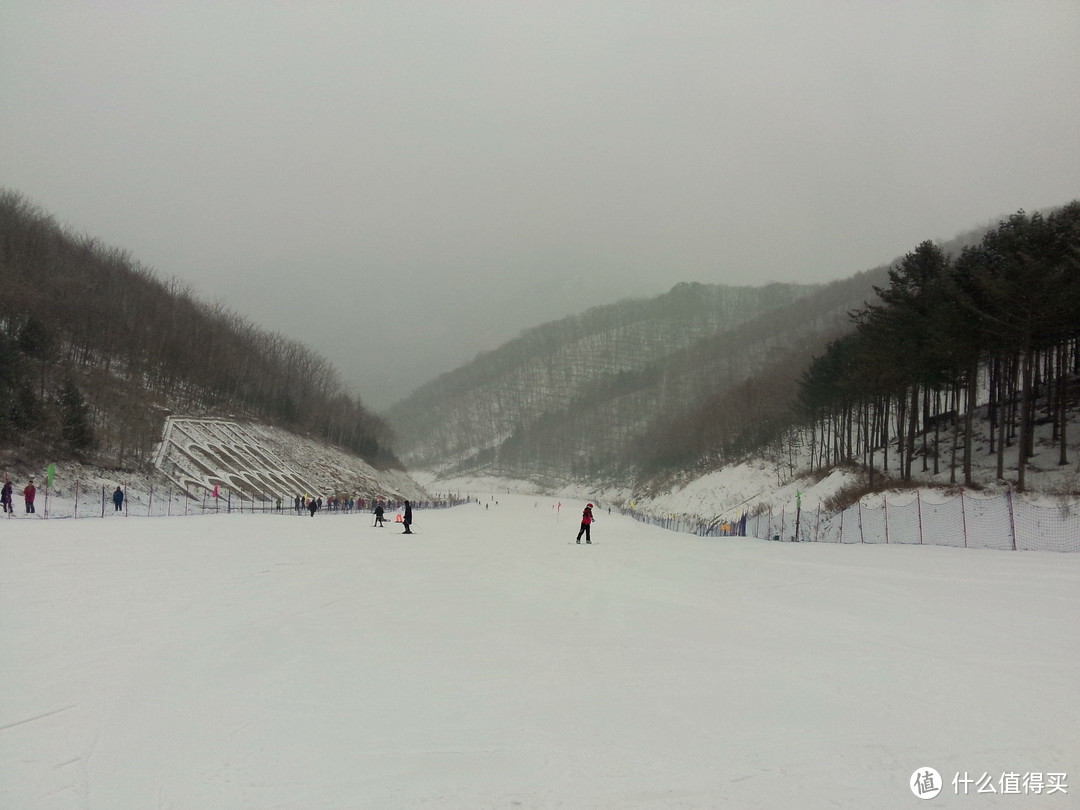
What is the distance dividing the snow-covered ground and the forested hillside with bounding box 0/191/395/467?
3704cm

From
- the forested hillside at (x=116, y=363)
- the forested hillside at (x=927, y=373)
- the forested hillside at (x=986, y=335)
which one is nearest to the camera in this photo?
the forested hillside at (x=986, y=335)

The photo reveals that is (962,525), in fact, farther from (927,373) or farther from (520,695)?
(520,695)

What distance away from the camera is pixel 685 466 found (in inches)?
4161

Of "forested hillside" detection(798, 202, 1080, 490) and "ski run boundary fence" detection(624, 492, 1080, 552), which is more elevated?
"forested hillside" detection(798, 202, 1080, 490)

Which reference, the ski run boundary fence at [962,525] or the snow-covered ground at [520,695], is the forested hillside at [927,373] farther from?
the snow-covered ground at [520,695]

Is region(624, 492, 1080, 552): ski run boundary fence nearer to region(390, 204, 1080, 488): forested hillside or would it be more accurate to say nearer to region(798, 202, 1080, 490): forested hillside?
region(798, 202, 1080, 490): forested hillside

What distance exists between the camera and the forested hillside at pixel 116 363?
43594 mm

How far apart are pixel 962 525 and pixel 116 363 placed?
73554mm

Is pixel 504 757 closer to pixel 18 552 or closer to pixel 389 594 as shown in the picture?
pixel 389 594

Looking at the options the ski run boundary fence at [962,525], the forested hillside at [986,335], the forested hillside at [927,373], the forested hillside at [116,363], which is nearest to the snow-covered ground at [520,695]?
the ski run boundary fence at [962,525]

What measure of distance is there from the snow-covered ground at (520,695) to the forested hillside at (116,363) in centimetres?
3704

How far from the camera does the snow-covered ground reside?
175 inches

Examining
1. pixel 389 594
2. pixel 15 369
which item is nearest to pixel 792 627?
pixel 389 594

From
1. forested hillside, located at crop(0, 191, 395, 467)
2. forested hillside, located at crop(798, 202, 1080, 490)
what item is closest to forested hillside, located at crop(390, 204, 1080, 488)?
forested hillside, located at crop(798, 202, 1080, 490)
